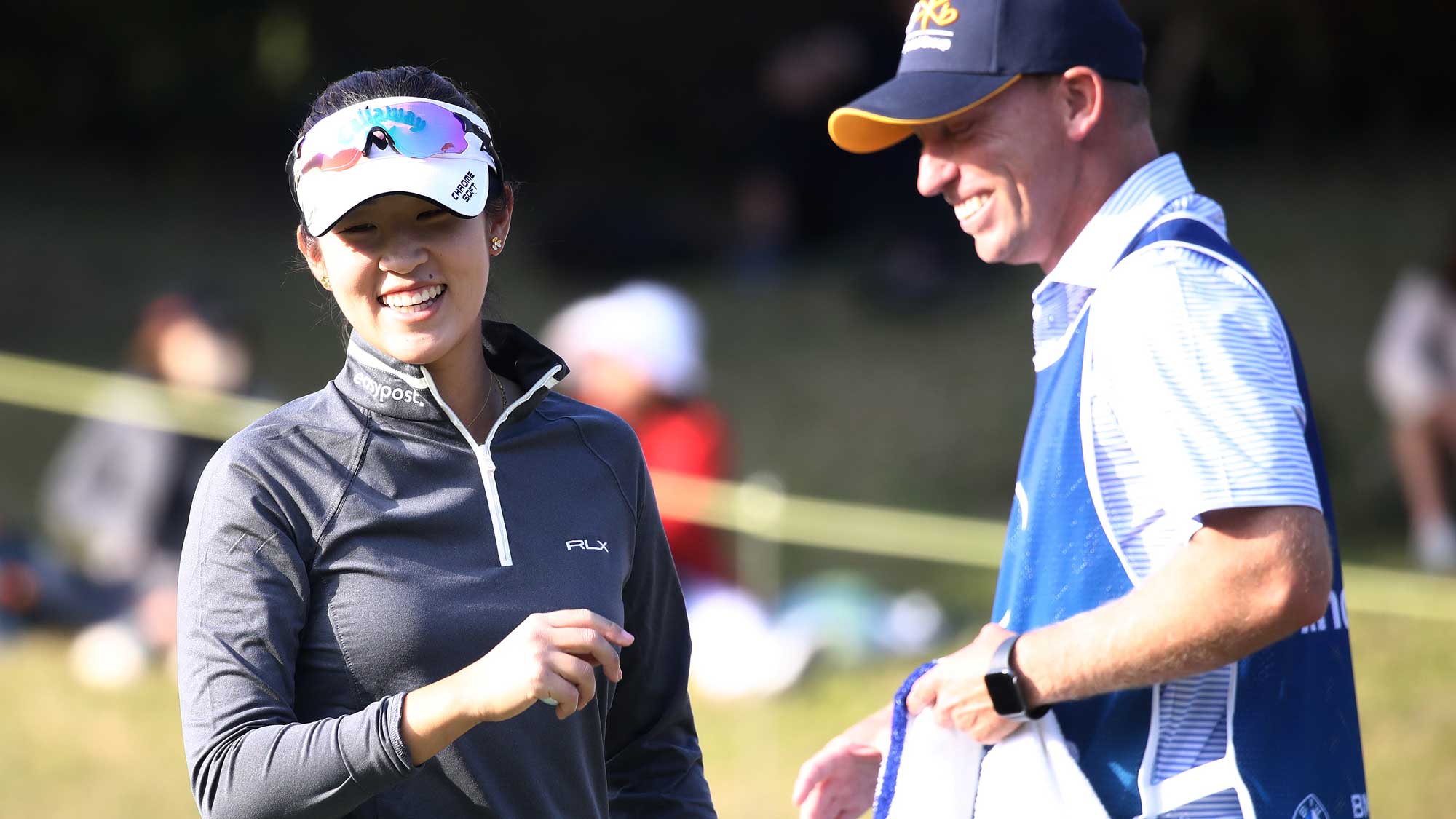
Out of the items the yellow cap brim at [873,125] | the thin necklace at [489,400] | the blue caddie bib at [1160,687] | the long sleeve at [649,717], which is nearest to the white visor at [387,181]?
the thin necklace at [489,400]

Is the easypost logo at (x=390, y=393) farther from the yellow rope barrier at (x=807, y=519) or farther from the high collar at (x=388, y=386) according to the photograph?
the yellow rope barrier at (x=807, y=519)

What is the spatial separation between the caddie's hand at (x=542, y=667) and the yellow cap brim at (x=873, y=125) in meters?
0.99

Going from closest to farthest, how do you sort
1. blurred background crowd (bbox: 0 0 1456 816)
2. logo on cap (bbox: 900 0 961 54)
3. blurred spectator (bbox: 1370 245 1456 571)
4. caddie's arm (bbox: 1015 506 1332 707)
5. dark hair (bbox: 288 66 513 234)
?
1. caddie's arm (bbox: 1015 506 1332 707)
2. dark hair (bbox: 288 66 513 234)
3. logo on cap (bbox: 900 0 961 54)
4. blurred background crowd (bbox: 0 0 1456 816)
5. blurred spectator (bbox: 1370 245 1456 571)

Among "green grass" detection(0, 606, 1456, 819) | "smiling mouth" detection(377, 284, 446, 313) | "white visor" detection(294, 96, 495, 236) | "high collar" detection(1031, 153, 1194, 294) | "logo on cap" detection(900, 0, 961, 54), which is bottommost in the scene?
"green grass" detection(0, 606, 1456, 819)

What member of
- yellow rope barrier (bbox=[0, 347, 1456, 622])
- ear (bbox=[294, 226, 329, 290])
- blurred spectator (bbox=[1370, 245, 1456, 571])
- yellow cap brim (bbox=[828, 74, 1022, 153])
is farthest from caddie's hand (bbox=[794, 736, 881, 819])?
blurred spectator (bbox=[1370, 245, 1456, 571])

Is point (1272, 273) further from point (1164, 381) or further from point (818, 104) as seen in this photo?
point (1164, 381)

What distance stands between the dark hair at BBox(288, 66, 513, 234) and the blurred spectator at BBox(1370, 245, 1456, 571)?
21.5 ft

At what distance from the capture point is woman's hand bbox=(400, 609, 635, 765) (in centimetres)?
180

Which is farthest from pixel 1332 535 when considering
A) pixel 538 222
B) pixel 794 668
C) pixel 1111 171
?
pixel 538 222

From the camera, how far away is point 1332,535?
2117 millimetres

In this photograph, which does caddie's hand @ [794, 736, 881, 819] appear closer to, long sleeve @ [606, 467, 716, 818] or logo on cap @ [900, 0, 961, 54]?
long sleeve @ [606, 467, 716, 818]

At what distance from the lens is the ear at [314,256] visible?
2.21 metres

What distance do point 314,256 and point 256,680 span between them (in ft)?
2.09

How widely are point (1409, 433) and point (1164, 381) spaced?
6.47 metres
